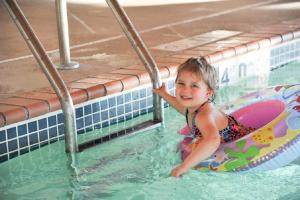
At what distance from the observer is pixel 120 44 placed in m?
5.32

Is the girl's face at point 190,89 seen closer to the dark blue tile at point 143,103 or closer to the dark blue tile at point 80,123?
the dark blue tile at point 80,123

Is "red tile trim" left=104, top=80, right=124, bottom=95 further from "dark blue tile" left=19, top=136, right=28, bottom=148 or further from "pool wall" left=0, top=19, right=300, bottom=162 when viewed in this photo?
"dark blue tile" left=19, top=136, right=28, bottom=148

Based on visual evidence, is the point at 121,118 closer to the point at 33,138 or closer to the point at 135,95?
the point at 135,95

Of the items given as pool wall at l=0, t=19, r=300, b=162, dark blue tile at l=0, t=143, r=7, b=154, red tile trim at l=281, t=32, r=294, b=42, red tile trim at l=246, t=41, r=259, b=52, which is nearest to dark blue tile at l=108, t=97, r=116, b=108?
pool wall at l=0, t=19, r=300, b=162

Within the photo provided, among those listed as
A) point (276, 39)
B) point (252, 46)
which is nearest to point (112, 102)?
point (252, 46)

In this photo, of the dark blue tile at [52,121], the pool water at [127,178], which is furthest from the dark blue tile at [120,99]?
the dark blue tile at [52,121]

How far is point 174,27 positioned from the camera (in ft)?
20.1

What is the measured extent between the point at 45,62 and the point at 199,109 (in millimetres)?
835

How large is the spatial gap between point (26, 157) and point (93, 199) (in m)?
0.70

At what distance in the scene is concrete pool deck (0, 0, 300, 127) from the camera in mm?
3785

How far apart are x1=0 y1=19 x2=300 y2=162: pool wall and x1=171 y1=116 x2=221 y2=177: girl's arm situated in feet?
3.24

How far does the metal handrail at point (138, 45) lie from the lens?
3.69 m

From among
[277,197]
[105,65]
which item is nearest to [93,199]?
[277,197]

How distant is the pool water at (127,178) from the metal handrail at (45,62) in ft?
0.82
